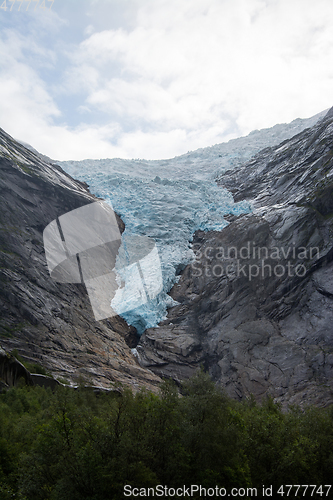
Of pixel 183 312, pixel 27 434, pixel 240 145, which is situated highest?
pixel 240 145

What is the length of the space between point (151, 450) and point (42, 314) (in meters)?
18.8

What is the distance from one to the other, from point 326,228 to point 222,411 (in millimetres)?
23254

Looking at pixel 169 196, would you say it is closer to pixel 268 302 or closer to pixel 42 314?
pixel 268 302

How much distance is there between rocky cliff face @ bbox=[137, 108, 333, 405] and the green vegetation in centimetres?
1120

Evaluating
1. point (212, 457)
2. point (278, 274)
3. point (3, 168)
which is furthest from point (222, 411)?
point (3, 168)

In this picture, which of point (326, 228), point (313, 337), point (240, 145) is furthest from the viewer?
point (240, 145)

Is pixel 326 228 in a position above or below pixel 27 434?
above

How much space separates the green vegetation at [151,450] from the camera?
8930 mm

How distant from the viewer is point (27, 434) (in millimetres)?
12445

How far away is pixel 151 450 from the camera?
9.95 meters

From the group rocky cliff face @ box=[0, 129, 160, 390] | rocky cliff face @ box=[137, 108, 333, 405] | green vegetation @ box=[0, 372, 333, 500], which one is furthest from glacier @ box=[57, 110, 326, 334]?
green vegetation @ box=[0, 372, 333, 500]

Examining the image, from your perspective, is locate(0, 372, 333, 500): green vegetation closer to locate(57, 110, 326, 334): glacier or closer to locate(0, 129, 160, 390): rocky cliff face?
locate(0, 129, 160, 390): rocky cliff face

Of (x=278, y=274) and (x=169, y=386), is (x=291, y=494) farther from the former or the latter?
(x=278, y=274)

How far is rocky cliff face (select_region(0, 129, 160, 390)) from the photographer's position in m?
23.7
